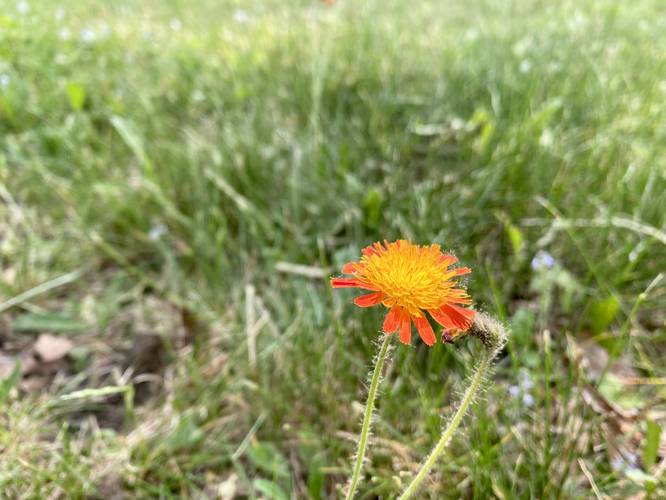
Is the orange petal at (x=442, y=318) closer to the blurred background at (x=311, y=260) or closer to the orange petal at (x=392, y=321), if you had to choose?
the orange petal at (x=392, y=321)

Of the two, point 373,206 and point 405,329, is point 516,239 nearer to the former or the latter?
point 373,206

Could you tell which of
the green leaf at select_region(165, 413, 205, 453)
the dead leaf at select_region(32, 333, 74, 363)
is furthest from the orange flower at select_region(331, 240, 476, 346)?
the dead leaf at select_region(32, 333, 74, 363)

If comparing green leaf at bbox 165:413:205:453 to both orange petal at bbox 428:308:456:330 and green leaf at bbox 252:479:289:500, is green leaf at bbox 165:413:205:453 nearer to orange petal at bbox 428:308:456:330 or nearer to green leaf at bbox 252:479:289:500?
green leaf at bbox 252:479:289:500

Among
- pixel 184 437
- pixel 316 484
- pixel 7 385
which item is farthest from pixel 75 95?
pixel 316 484

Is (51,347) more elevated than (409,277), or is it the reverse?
(409,277)

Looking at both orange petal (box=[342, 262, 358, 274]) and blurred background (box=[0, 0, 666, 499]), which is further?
blurred background (box=[0, 0, 666, 499])

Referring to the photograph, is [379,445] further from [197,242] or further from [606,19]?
[606,19]

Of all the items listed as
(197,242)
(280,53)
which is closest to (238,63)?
(280,53)
